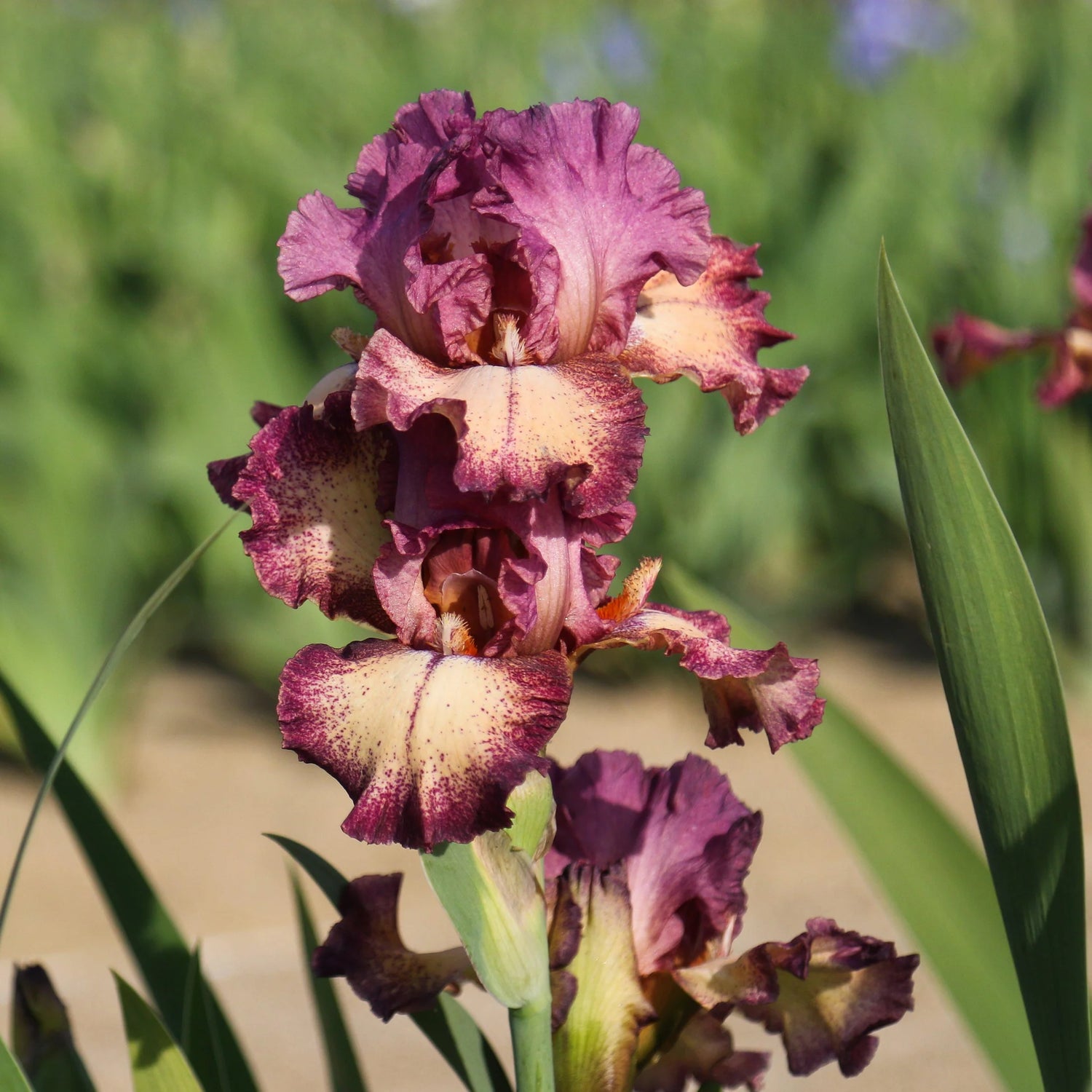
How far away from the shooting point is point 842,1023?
554 millimetres

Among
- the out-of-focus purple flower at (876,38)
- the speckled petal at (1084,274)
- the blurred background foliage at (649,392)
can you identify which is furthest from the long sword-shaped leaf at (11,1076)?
the out-of-focus purple flower at (876,38)

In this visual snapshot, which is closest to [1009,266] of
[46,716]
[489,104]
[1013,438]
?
[1013,438]

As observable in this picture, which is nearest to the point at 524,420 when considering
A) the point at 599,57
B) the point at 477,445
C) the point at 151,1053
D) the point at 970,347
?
the point at 477,445

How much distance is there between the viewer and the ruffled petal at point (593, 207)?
465mm

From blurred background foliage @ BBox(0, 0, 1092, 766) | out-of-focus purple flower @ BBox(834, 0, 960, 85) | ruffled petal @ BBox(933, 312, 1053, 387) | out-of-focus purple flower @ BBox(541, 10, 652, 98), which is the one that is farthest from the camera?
out-of-focus purple flower @ BBox(834, 0, 960, 85)

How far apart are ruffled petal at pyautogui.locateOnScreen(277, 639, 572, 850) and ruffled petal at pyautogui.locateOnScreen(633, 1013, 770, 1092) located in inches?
8.4

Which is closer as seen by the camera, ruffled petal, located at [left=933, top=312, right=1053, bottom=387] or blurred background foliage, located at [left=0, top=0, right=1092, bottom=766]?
ruffled petal, located at [left=933, top=312, right=1053, bottom=387]

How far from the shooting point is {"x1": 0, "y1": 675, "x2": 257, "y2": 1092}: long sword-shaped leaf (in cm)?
68

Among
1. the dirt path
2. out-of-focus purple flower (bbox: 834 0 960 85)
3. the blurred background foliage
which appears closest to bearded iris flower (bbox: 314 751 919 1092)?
the dirt path

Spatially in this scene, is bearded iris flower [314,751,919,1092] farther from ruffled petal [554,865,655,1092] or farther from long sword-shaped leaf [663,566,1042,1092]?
long sword-shaped leaf [663,566,1042,1092]

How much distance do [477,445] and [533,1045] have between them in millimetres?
241

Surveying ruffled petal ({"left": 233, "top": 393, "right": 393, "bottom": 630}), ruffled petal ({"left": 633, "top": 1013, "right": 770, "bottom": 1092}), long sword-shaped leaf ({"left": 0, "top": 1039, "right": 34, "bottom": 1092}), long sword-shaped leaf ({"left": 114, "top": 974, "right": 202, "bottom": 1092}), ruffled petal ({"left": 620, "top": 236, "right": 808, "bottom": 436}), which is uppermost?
ruffled petal ({"left": 620, "top": 236, "right": 808, "bottom": 436})

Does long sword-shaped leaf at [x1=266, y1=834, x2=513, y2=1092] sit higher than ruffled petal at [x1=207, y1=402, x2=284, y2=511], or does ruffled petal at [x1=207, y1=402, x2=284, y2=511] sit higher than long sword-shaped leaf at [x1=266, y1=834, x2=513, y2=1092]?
ruffled petal at [x1=207, y1=402, x2=284, y2=511]

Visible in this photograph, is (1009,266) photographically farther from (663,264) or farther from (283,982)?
(663,264)
